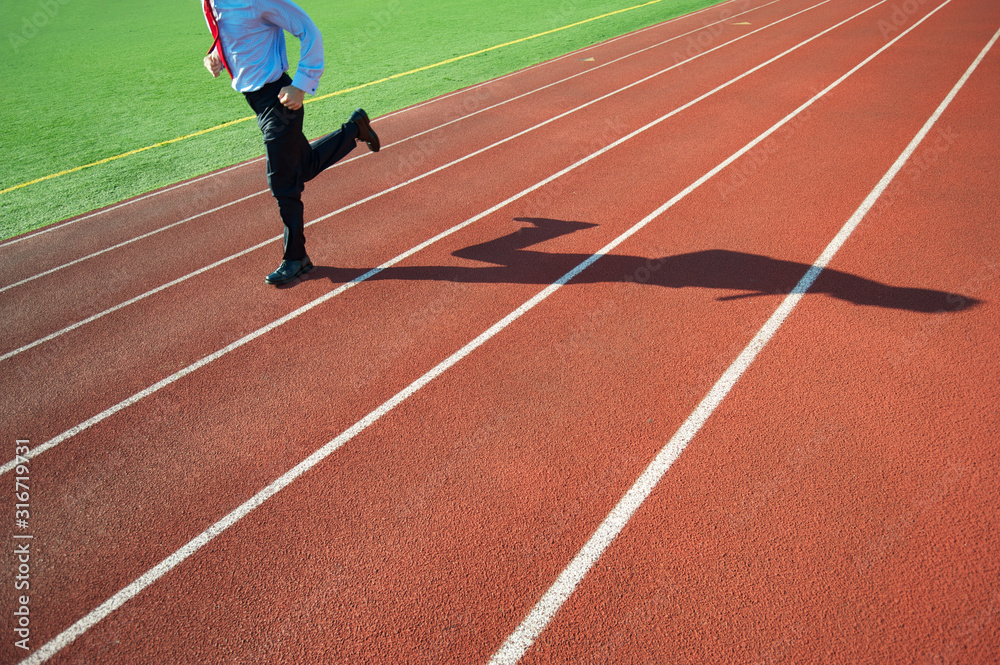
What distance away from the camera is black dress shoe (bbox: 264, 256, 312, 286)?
18.0 feet

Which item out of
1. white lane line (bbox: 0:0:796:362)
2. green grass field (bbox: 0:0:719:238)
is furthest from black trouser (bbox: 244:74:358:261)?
green grass field (bbox: 0:0:719:238)

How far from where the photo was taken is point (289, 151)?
5078 mm

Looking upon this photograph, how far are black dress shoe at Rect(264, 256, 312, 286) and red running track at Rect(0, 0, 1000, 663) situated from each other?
0.14 m

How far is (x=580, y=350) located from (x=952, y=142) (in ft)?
20.6

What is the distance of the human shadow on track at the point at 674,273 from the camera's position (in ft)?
15.5

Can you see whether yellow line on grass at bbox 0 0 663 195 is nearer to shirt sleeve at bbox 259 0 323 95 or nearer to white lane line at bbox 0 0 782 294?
white lane line at bbox 0 0 782 294

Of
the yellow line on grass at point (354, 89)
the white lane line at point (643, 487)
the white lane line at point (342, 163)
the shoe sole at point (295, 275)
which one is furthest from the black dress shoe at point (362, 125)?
the yellow line on grass at point (354, 89)

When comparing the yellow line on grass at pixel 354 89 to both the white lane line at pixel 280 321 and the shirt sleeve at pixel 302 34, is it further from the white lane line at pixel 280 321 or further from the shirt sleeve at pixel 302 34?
the shirt sleeve at pixel 302 34

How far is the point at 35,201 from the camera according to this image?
8.34m

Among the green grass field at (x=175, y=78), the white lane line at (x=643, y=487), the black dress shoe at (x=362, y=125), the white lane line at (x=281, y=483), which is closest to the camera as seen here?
the white lane line at (x=643, y=487)

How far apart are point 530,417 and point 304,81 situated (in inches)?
131

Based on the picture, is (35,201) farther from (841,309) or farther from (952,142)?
(952,142)

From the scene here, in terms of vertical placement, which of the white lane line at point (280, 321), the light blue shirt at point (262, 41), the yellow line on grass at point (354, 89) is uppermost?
the light blue shirt at point (262, 41)

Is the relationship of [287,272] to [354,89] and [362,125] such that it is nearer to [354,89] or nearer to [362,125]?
[362,125]
